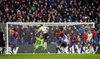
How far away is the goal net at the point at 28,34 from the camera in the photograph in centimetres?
2195

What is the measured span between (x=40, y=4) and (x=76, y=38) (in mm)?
5154

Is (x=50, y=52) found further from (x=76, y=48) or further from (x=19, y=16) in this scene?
(x=19, y=16)

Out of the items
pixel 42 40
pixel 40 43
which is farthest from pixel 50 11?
pixel 40 43

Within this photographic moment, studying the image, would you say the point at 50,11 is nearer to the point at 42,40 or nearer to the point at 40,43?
the point at 42,40

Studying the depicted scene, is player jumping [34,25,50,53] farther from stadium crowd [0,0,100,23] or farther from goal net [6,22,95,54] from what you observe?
stadium crowd [0,0,100,23]

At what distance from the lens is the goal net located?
21953 mm

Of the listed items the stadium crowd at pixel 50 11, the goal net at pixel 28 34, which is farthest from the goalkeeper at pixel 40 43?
the stadium crowd at pixel 50 11

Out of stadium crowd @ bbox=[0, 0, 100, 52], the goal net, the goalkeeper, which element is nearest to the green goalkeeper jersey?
the goalkeeper

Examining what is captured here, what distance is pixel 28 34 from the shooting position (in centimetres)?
2209

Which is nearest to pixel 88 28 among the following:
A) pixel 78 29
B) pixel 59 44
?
pixel 78 29

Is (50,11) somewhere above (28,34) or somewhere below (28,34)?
above

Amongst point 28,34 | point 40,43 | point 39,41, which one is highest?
point 28,34

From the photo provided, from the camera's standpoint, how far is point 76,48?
22234mm

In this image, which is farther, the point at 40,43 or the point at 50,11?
the point at 50,11
